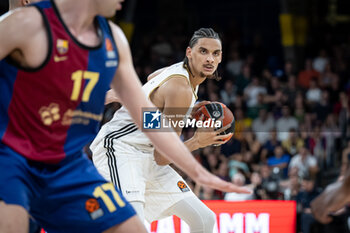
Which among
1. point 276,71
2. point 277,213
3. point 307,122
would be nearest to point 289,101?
point 307,122

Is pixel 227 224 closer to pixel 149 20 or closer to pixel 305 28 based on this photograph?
pixel 305 28

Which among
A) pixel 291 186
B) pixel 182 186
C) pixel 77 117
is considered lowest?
pixel 291 186

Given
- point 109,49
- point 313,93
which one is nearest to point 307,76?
point 313,93

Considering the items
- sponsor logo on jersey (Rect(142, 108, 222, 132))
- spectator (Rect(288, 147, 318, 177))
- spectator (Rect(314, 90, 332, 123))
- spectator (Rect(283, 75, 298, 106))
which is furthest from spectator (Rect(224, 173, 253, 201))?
sponsor logo on jersey (Rect(142, 108, 222, 132))

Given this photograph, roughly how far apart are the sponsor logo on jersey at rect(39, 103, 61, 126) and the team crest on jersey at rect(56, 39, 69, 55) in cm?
29

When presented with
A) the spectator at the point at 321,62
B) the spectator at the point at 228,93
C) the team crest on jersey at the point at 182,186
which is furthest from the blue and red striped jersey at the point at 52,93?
the spectator at the point at 321,62

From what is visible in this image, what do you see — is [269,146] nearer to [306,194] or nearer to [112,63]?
[306,194]

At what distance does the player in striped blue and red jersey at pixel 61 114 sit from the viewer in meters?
2.88

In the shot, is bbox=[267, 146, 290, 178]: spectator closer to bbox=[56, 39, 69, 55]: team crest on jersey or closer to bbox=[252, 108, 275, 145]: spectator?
bbox=[252, 108, 275, 145]: spectator

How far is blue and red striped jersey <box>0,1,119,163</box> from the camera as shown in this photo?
115 inches

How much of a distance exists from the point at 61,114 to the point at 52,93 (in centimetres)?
13

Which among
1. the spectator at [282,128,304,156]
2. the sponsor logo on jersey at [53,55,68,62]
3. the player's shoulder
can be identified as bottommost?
the spectator at [282,128,304,156]

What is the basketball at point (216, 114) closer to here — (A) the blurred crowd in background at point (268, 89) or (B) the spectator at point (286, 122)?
(A) the blurred crowd in background at point (268, 89)

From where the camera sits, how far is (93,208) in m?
3.07
